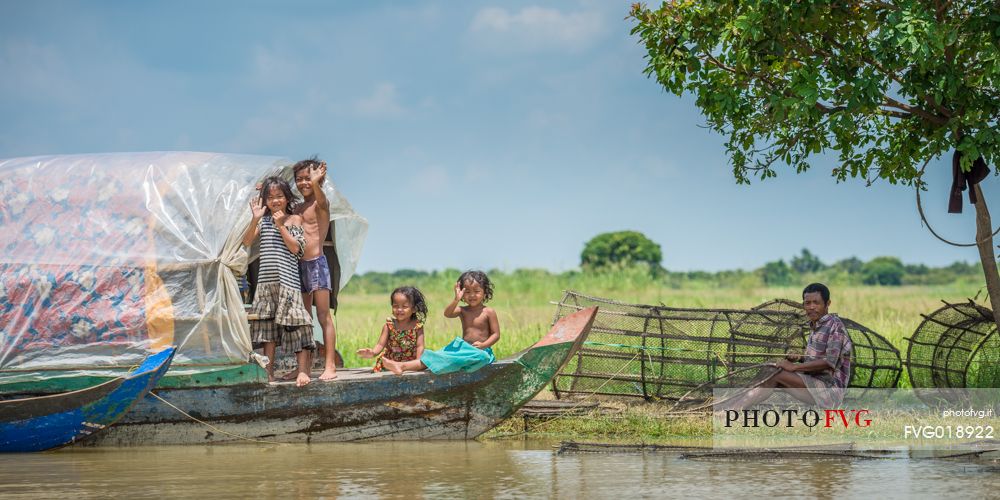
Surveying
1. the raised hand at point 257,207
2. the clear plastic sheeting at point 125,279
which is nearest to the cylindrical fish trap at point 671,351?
the raised hand at point 257,207

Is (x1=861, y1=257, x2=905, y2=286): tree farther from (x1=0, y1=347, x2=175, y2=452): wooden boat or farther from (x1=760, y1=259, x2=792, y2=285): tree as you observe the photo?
(x1=0, y1=347, x2=175, y2=452): wooden boat

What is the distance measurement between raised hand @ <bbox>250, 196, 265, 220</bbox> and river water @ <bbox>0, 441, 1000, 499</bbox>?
1.66m

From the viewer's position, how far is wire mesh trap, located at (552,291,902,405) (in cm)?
900

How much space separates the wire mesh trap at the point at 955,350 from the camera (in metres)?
9.17

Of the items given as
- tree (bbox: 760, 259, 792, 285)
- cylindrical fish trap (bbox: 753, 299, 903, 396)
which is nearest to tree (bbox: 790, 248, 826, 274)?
tree (bbox: 760, 259, 792, 285)

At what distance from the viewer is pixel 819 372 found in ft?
26.5

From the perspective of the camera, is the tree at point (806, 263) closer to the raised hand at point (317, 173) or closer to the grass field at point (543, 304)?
the grass field at point (543, 304)

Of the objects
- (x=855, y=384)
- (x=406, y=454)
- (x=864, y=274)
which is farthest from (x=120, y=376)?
A: (x=864, y=274)

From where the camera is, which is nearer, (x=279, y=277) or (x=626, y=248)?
(x=279, y=277)

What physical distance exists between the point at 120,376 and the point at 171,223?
3.77 feet

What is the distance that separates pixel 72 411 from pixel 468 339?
2883mm

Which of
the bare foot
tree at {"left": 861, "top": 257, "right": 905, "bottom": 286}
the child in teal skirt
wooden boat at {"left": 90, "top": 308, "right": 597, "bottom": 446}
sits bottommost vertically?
wooden boat at {"left": 90, "top": 308, "right": 597, "bottom": 446}

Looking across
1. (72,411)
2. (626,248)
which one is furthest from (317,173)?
(626,248)

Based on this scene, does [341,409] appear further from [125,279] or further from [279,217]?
[125,279]
